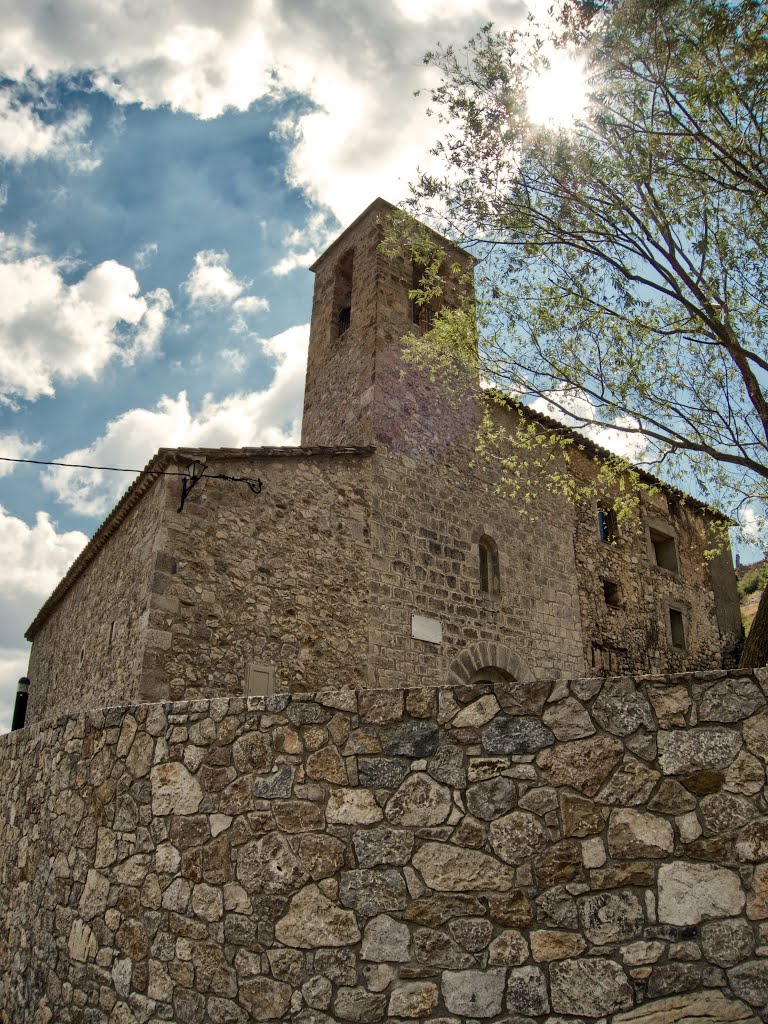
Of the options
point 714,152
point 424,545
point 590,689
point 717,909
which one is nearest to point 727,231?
point 714,152

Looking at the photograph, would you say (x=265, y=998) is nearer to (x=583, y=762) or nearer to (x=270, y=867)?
(x=270, y=867)

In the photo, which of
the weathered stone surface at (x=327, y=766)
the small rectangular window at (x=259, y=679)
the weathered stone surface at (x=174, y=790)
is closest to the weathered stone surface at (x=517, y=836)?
the weathered stone surface at (x=327, y=766)

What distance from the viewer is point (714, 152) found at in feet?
26.6

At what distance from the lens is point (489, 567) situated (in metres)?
12.6

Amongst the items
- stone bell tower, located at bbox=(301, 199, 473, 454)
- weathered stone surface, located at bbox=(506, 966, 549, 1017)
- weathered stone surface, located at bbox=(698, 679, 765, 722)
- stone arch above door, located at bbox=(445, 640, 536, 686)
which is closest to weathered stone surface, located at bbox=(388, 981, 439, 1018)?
weathered stone surface, located at bbox=(506, 966, 549, 1017)

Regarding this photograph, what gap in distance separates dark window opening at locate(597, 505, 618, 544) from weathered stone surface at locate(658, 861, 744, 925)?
12650 mm

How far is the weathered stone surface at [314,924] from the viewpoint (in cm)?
352

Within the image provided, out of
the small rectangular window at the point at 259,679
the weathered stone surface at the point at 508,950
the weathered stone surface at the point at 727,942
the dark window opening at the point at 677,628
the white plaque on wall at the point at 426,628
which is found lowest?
the weathered stone surface at the point at 508,950

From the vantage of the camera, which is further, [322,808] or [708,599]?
[708,599]

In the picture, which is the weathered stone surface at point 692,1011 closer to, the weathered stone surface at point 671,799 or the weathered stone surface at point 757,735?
the weathered stone surface at point 671,799

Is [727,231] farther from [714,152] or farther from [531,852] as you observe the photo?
[531,852]

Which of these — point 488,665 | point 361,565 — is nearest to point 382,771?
point 361,565

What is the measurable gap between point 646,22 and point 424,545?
7295mm

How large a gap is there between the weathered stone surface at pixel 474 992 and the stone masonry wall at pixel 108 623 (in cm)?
560
